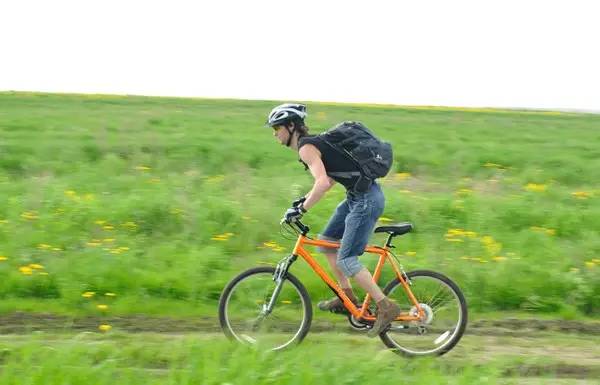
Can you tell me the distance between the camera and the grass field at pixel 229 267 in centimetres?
546

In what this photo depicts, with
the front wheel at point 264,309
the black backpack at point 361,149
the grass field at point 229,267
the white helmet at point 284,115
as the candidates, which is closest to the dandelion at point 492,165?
the grass field at point 229,267

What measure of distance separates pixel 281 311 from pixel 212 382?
1.60 metres

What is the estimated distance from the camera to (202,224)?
9617 millimetres

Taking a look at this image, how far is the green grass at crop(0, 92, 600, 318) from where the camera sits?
25.3ft

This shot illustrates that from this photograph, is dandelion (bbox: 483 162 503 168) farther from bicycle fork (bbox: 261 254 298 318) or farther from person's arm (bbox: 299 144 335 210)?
person's arm (bbox: 299 144 335 210)

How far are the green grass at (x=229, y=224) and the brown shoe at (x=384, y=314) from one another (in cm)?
110

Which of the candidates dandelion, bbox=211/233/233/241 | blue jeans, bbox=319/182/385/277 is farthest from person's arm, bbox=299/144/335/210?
dandelion, bbox=211/233/233/241

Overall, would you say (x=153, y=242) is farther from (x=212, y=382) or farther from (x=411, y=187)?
(x=411, y=187)

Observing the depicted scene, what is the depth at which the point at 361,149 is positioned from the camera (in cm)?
587

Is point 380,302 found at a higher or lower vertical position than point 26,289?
higher

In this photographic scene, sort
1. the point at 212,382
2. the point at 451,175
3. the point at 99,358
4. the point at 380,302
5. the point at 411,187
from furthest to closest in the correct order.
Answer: the point at 451,175
the point at 411,187
the point at 380,302
the point at 99,358
the point at 212,382

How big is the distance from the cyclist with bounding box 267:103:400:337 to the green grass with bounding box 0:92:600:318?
113 centimetres

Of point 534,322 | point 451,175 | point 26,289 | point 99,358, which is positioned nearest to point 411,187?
point 451,175

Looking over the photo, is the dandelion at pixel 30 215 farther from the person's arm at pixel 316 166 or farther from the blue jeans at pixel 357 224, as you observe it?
the person's arm at pixel 316 166
